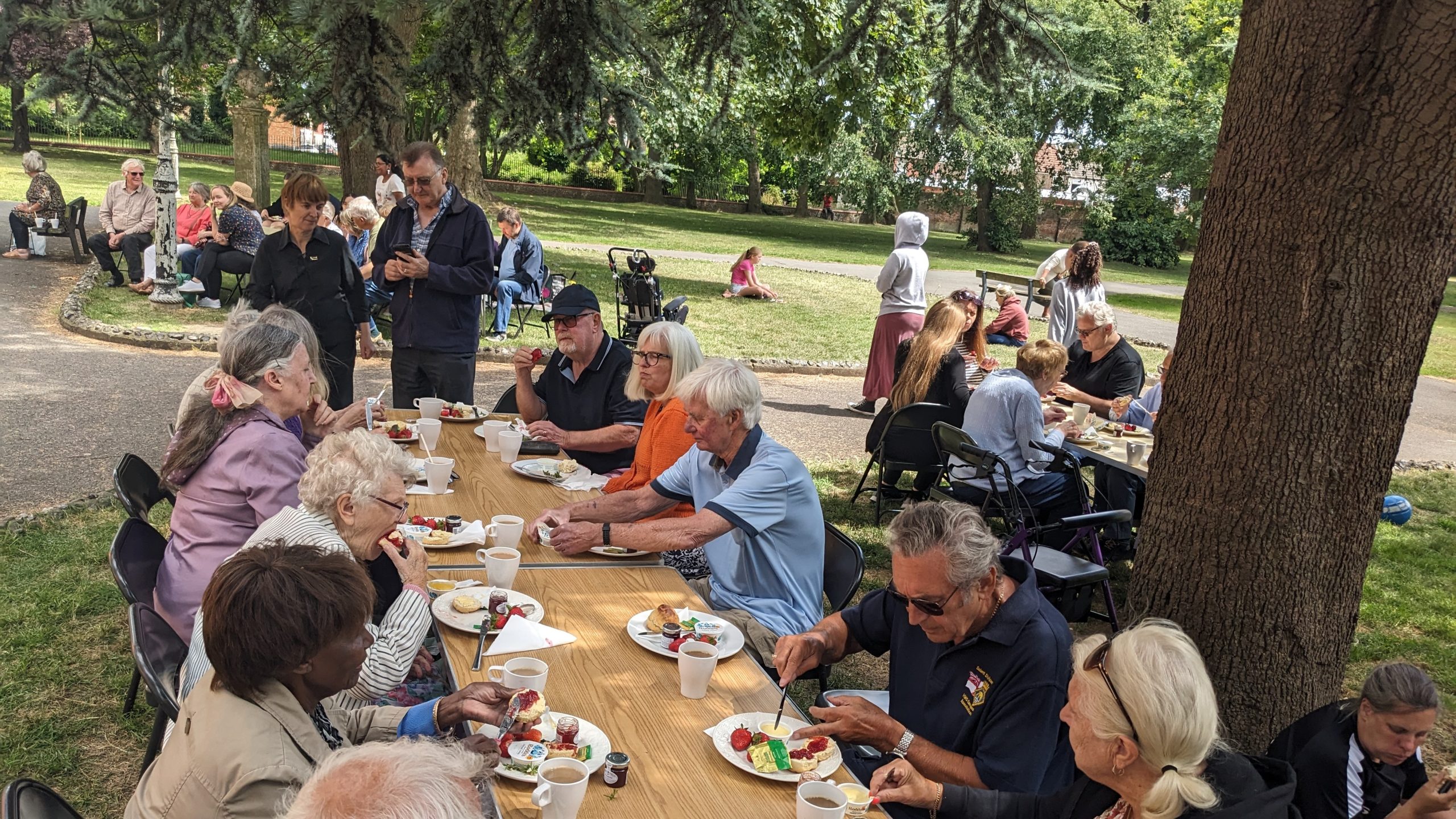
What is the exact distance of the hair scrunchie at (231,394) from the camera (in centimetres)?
346

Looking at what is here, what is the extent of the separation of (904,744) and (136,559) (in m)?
2.47

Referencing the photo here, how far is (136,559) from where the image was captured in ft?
11.3

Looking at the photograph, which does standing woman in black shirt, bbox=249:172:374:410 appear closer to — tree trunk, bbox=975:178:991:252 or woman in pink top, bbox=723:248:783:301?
woman in pink top, bbox=723:248:783:301

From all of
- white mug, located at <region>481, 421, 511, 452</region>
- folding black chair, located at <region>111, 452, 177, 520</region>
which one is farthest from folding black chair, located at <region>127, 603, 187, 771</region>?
white mug, located at <region>481, 421, 511, 452</region>

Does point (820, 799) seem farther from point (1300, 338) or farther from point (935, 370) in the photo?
point (935, 370)

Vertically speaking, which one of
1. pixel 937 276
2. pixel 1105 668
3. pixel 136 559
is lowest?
pixel 937 276

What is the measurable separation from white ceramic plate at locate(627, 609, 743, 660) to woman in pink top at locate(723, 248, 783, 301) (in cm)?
1452

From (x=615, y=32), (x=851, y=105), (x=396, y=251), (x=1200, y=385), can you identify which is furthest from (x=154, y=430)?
(x=851, y=105)

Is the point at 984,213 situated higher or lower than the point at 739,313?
higher

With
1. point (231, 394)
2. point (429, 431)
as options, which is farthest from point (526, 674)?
point (429, 431)

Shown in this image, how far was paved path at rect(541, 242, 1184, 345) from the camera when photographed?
1980cm

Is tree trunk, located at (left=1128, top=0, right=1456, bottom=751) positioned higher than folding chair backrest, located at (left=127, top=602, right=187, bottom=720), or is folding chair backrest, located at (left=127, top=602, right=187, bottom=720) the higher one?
tree trunk, located at (left=1128, top=0, right=1456, bottom=751)

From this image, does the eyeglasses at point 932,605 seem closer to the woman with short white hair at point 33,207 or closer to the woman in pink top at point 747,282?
the woman in pink top at point 747,282

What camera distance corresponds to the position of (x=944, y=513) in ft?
9.43
